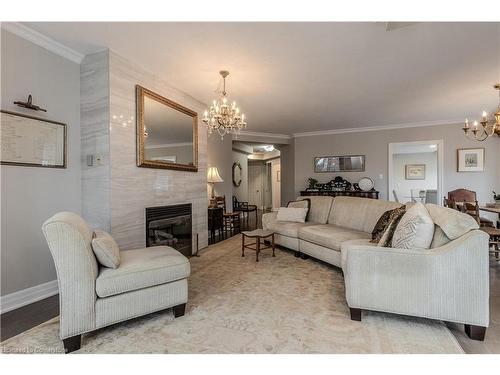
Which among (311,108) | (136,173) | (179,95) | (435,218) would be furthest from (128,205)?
(311,108)

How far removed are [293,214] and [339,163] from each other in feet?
10.4

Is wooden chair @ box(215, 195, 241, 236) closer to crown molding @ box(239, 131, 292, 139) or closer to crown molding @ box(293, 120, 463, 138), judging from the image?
crown molding @ box(239, 131, 292, 139)

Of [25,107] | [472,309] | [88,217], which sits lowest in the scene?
[472,309]

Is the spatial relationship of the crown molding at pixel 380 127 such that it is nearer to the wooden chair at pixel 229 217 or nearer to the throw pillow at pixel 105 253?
the wooden chair at pixel 229 217

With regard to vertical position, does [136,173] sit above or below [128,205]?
above

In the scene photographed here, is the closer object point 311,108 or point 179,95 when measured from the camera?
point 179,95

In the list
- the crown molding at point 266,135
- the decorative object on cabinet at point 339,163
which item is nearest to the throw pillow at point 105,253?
the crown molding at point 266,135

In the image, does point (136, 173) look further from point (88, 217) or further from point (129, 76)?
point (129, 76)

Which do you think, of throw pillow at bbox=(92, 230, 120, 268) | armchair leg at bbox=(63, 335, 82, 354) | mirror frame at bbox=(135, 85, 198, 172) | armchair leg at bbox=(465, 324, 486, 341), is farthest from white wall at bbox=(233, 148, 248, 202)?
armchair leg at bbox=(465, 324, 486, 341)

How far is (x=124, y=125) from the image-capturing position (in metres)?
2.85

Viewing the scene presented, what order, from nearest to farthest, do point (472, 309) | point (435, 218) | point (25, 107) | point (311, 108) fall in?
point (472, 309) → point (435, 218) → point (25, 107) → point (311, 108)

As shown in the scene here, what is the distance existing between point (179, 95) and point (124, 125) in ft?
3.95

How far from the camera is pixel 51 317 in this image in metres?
2.10

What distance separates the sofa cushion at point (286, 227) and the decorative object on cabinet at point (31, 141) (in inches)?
119
